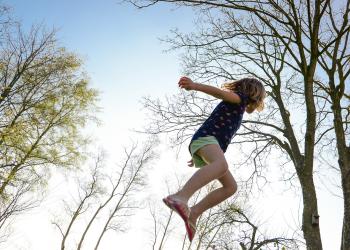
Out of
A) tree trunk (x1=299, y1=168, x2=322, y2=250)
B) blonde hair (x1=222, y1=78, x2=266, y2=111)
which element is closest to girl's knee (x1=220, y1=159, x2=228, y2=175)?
blonde hair (x1=222, y1=78, x2=266, y2=111)

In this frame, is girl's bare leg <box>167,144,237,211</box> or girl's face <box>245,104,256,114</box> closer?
girl's bare leg <box>167,144,237,211</box>

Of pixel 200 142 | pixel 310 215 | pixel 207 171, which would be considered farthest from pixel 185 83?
pixel 310 215

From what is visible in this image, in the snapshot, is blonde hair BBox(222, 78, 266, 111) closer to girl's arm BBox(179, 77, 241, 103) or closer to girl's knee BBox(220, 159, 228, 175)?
girl's arm BBox(179, 77, 241, 103)

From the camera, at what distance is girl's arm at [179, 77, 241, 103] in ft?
8.61

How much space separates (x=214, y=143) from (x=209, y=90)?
0.42 m

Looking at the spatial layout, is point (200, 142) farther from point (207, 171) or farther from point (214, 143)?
point (207, 171)

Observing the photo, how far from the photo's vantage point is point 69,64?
42.5 ft

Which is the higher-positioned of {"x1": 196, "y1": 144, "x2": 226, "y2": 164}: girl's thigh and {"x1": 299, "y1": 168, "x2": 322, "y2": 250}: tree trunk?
{"x1": 299, "y1": 168, "x2": 322, "y2": 250}: tree trunk

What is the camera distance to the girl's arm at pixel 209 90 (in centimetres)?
262

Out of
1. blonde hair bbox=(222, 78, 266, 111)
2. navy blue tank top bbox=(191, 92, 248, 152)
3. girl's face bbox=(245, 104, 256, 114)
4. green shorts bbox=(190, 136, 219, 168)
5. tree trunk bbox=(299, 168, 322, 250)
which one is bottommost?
green shorts bbox=(190, 136, 219, 168)

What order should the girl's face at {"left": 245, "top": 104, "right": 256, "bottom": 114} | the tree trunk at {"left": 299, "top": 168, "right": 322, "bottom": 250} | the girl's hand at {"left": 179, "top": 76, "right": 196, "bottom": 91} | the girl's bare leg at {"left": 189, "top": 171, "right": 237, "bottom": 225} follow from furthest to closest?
the tree trunk at {"left": 299, "top": 168, "right": 322, "bottom": 250} < the girl's face at {"left": 245, "top": 104, "right": 256, "bottom": 114} < the girl's bare leg at {"left": 189, "top": 171, "right": 237, "bottom": 225} < the girl's hand at {"left": 179, "top": 76, "right": 196, "bottom": 91}

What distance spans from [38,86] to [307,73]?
9.32 meters

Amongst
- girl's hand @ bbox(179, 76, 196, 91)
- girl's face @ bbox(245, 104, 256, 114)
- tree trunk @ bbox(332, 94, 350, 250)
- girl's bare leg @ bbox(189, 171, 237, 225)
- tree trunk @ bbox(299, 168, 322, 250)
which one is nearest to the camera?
girl's hand @ bbox(179, 76, 196, 91)

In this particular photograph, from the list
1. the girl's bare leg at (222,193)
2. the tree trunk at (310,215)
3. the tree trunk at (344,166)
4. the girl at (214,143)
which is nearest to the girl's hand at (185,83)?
the girl at (214,143)
